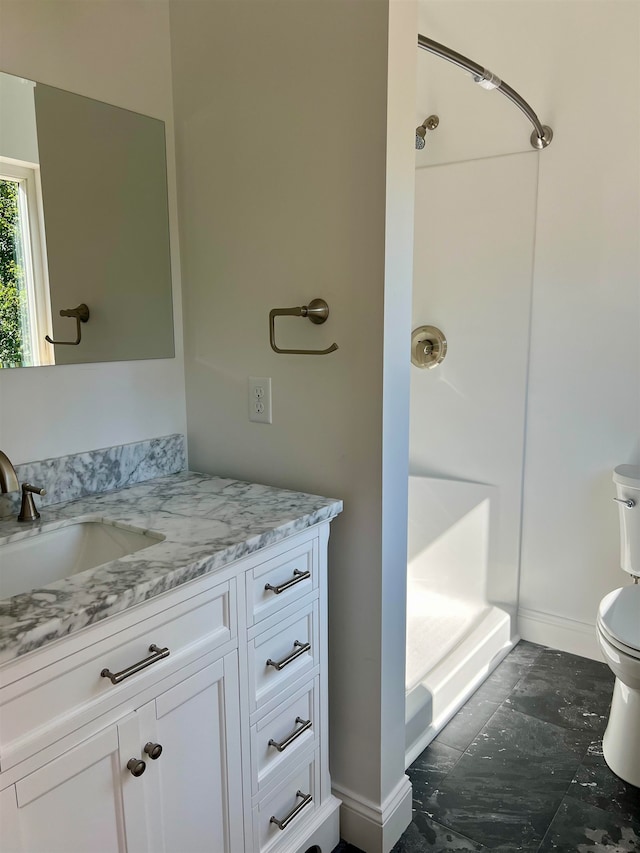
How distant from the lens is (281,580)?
136 centimetres

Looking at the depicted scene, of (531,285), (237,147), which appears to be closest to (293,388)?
(237,147)

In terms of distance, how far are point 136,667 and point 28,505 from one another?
1.71ft

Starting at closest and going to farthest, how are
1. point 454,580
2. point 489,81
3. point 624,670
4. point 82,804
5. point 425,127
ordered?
1. point 82,804
2. point 624,670
3. point 489,81
4. point 425,127
5. point 454,580

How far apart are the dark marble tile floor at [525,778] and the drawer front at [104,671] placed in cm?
89

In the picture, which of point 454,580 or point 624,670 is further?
point 454,580

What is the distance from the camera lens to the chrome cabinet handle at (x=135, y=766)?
1.04 metres

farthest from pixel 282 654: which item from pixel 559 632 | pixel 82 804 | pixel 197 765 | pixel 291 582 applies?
pixel 559 632

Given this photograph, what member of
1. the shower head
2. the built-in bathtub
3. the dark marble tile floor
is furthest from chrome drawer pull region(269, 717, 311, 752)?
the shower head

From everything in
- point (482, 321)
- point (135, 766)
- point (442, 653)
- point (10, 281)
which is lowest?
point (442, 653)

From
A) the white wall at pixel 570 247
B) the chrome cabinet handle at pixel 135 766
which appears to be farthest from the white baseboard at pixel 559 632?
the chrome cabinet handle at pixel 135 766

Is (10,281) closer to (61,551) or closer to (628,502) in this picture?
(61,551)

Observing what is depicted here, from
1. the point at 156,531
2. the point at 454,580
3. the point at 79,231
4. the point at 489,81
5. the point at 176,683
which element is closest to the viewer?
the point at 176,683

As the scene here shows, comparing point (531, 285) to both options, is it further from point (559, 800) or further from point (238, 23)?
point (559, 800)

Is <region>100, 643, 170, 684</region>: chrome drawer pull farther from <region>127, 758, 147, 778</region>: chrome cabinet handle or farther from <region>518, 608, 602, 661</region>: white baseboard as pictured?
<region>518, 608, 602, 661</region>: white baseboard
